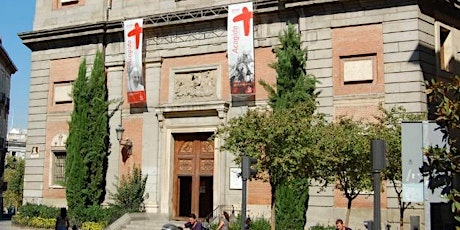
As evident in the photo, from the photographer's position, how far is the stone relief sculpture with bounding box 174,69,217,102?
2489 cm

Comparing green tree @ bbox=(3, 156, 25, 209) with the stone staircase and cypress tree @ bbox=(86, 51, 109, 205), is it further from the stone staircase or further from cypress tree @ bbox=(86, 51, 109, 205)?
the stone staircase

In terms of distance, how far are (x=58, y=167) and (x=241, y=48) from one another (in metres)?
11.2

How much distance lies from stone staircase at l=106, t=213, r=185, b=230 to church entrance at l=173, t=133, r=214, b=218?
857 mm

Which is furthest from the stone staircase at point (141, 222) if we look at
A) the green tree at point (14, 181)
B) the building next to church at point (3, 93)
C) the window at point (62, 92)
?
the green tree at point (14, 181)

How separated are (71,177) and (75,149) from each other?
1.25 m

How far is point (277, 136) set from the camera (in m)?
16.2

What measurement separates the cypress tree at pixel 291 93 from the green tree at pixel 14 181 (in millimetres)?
50060

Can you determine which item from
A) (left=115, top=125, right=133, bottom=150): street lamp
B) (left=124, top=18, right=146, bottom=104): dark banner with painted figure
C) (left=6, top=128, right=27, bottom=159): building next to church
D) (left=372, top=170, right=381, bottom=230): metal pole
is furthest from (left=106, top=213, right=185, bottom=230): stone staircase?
(left=6, top=128, right=27, bottom=159): building next to church

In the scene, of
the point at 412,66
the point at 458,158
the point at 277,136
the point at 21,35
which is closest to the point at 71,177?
the point at 21,35

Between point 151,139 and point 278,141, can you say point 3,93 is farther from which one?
point 278,141

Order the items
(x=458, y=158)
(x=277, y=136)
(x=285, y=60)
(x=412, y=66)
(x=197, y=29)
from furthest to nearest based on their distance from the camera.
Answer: (x=197, y=29) → (x=285, y=60) → (x=412, y=66) → (x=277, y=136) → (x=458, y=158)

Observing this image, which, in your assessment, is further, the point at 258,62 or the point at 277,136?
the point at 258,62

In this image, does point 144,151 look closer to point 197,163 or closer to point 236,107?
point 197,163

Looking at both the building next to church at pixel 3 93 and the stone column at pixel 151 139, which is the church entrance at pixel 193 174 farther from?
the building next to church at pixel 3 93
